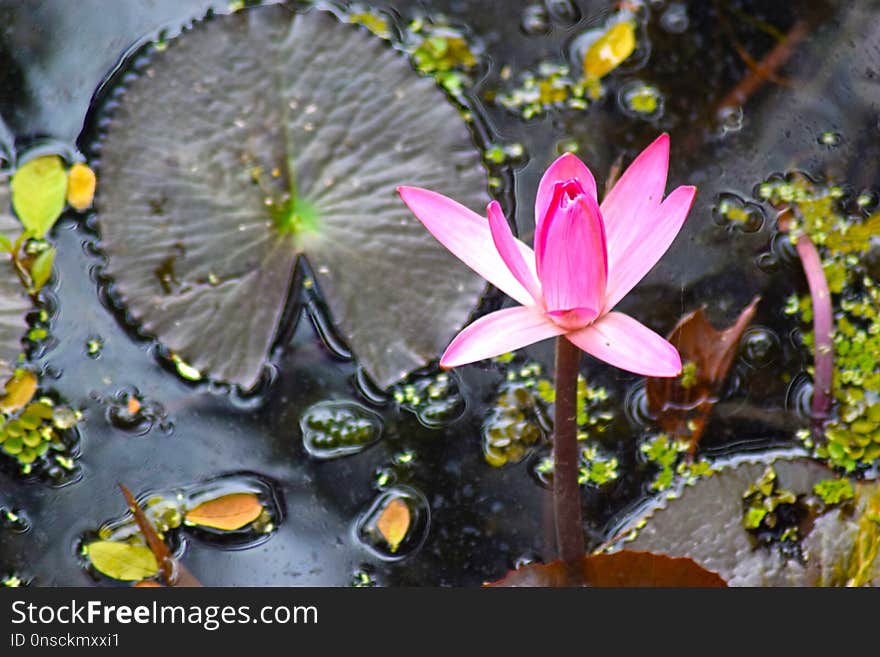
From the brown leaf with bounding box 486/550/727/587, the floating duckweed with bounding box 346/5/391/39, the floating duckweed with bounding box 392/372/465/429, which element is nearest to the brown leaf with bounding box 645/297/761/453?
the brown leaf with bounding box 486/550/727/587

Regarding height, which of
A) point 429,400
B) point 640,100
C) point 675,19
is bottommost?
point 429,400

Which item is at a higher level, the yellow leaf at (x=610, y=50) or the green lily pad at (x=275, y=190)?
the yellow leaf at (x=610, y=50)

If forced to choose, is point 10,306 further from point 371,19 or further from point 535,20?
point 535,20

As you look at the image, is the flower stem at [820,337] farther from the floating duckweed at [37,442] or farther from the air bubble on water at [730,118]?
the floating duckweed at [37,442]

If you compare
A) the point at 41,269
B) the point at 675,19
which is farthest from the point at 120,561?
the point at 675,19

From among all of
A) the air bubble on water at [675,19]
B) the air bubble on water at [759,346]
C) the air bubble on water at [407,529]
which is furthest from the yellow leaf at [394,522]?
the air bubble on water at [675,19]

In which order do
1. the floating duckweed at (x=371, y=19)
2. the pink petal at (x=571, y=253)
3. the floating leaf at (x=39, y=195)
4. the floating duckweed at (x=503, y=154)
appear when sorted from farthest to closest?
1. the floating duckweed at (x=371, y=19)
2. the floating duckweed at (x=503, y=154)
3. the floating leaf at (x=39, y=195)
4. the pink petal at (x=571, y=253)
